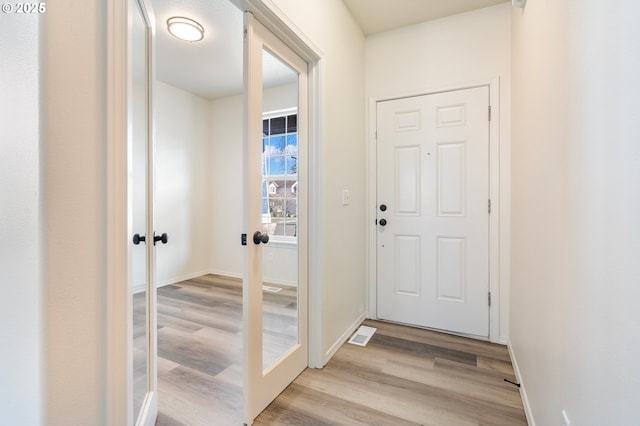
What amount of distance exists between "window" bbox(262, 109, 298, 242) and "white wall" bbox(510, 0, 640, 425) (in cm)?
133

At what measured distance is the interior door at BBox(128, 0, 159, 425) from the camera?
1188 millimetres

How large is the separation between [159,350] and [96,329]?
1.72m

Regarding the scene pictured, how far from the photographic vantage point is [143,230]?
4.36 feet

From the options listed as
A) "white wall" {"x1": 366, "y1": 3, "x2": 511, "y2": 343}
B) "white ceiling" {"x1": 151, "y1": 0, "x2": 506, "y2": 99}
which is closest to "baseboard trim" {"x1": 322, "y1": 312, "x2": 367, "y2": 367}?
"white wall" {"x1": 366, "y1": 3, "x2": 511, "y2": 343}

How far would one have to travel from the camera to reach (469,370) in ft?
6.42

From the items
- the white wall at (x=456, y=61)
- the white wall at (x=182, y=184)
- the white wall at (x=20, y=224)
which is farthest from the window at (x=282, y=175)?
the white wall at (x=182, y=184)

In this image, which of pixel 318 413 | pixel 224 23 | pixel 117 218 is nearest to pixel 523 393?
pixel 318 413

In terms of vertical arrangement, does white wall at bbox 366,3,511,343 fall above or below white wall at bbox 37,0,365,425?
above

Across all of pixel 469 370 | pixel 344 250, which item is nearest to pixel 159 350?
pixel 344 250

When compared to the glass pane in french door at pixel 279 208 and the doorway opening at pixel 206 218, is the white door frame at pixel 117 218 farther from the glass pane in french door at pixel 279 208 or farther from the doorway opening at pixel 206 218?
the glass pane in french door at pixel 279 208

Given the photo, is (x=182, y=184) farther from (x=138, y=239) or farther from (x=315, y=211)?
(x=138, y=239)

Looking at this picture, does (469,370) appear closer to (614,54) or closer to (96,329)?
(614,54)

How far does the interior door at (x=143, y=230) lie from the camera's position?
119cm

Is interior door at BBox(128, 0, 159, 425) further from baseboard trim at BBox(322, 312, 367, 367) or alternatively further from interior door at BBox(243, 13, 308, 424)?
baseboard trim at BBox(322, 312, 367, 367)
